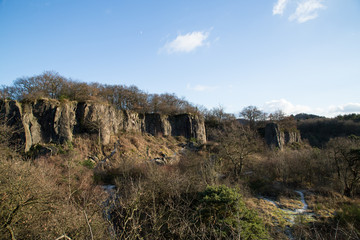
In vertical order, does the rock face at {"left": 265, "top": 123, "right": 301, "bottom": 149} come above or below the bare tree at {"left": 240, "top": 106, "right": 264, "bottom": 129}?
below

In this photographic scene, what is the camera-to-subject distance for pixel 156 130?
112ft

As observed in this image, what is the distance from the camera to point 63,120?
22094 mm

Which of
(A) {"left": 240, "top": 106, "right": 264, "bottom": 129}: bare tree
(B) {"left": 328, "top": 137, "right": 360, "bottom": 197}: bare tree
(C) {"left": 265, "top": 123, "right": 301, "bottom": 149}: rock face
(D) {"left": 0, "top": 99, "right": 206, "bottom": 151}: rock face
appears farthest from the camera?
(A) {"left": 240, "top": 106, "right": 264, "bottom": 129}: bare tree

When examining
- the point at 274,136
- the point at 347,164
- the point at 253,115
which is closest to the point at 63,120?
the point at 347,164

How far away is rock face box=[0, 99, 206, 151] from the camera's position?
63.2ft

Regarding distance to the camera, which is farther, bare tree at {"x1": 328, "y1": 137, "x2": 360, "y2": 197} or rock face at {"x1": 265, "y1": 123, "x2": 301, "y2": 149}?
rock face at {"x1": 265, "y1": 123, "x2": 301, "y2": 149}

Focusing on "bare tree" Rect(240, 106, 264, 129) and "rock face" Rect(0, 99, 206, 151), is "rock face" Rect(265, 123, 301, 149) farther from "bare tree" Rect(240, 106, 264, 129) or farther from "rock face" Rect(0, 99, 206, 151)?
"rock face" Rect(0, 99, 206, 151)

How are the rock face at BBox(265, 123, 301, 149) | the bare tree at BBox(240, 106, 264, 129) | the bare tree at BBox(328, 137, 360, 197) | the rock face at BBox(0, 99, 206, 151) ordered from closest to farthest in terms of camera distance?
1. the bare tree at BBox(328, 137, 360, 197)
2. the rock face at BBox(0, 99, 206, 151)
3. the rock face at BBox(265, 123, 301, 149)
4. the bare tree at BBox(240, 106, 264, 129)

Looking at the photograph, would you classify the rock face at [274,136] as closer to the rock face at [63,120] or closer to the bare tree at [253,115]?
the bare tree at [253,115]

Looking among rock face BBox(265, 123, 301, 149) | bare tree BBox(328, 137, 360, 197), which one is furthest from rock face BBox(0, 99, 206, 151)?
bare tree BBox(328, 137, 360, 197)

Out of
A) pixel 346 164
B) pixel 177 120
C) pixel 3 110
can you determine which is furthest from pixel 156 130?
pixel 346 164

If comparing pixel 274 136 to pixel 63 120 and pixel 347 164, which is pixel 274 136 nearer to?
pixel 347 164

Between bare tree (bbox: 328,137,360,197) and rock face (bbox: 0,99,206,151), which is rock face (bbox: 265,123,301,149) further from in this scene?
rock face (bbox: 0,99,206,151)

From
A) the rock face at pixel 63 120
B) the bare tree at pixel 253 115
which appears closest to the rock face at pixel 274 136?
the bare tree at pixel 253 115
